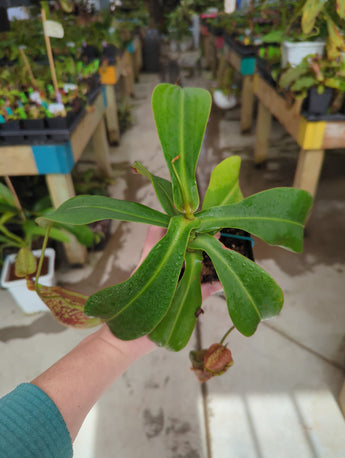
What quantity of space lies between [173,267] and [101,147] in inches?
64.6

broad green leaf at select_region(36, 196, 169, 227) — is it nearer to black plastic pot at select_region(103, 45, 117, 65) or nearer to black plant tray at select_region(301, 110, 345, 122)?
black plant tray at select_region(301, 110, 345, 122)

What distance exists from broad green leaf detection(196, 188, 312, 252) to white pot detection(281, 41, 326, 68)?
113 centimetres

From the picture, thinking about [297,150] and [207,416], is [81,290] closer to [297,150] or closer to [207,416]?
[207,416]

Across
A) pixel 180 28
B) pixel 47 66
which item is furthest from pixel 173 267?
pixel 180 28

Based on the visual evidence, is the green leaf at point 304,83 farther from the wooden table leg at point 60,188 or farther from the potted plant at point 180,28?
the potted plant at point 180,28

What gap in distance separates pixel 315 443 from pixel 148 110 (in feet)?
10.4

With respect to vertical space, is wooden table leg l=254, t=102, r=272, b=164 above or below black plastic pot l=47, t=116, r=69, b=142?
below

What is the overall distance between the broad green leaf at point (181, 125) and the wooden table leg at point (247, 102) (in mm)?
2223

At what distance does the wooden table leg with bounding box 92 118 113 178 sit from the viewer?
2.02 meters

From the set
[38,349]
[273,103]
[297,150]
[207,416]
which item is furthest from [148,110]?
[207,416]

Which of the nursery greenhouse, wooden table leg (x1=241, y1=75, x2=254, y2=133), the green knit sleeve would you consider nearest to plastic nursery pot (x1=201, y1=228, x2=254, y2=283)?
the nursery greenhouse

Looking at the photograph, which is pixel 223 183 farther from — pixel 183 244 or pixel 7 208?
pixel 7 208

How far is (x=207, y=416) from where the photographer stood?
1066 mm

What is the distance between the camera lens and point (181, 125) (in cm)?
67
